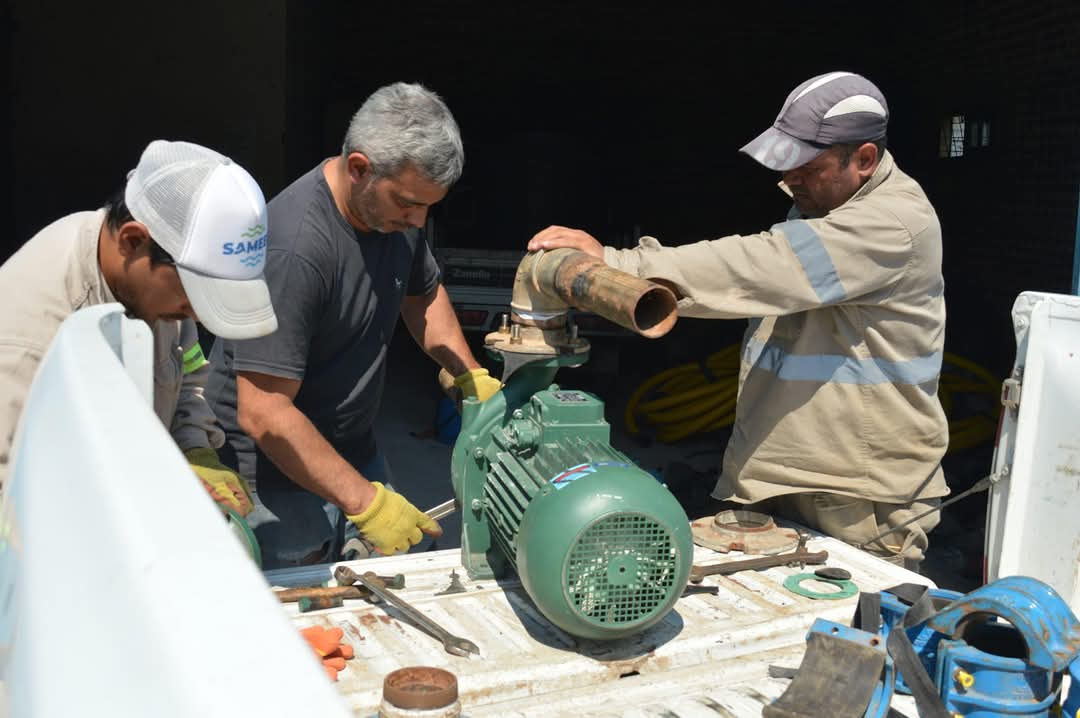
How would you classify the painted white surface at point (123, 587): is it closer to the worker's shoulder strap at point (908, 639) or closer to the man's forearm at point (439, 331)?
the worker's shoulder strap at point (908, 639)

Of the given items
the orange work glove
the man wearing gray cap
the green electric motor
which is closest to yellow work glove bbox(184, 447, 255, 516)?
the orange work glove

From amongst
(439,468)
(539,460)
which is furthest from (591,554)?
(439,468)

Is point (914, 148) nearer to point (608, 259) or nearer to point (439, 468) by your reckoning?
point (439, 468)

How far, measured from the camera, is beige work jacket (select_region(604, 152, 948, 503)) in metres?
2.53

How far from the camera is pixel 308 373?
271 cm

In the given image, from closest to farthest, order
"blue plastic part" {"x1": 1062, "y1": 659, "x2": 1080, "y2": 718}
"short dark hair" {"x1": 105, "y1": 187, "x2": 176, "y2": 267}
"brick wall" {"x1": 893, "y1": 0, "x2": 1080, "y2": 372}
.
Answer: "blue plastic part" {"x1": 1062, "y1": 659, "x2": 1080, "y2": 718}
"short dark hair" {"x1": 105, "y1": 187, "x2": 176, "y2": 267}
"brick wall" {"x1": 893, "y1": 0, "x2": 1080, "y2": 372}

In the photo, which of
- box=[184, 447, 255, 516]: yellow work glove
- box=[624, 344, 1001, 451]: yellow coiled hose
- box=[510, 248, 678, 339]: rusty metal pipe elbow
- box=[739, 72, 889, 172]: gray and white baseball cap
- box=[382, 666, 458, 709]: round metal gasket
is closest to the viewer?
box=[382, 666, 458, 709]: round metal gasket

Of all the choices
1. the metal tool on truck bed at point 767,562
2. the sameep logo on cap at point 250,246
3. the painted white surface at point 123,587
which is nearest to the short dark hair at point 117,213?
the sameep logo on cap at point 250,246

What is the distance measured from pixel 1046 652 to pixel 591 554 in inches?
29.9

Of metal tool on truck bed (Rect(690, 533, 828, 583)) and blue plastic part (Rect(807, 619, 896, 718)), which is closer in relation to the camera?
blue plastic part (Rect(807, 619, 896, 718))

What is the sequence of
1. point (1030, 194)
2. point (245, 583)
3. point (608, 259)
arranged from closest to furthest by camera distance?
point (245, 583) → point (608, 259) → point (1030, 194)

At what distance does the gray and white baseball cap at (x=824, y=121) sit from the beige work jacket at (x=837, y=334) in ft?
0.47

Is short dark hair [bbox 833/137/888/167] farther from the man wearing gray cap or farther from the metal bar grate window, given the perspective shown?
the metal bar grate window

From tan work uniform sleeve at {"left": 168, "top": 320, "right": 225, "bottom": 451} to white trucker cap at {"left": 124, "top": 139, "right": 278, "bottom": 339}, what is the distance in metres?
0.47
